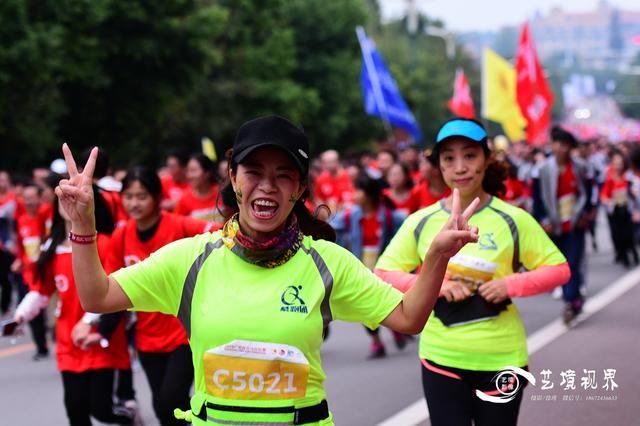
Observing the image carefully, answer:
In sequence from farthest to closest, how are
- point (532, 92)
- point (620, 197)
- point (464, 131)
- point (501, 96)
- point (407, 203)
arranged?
point (501, 96) → point (532, 92) → point (620, 197) → point (407, 203) → point (464, 131)

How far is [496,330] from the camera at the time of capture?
5.13m

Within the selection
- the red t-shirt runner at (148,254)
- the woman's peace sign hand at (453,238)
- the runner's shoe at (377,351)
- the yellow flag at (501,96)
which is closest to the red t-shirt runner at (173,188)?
the runner's shoe at (377,351)

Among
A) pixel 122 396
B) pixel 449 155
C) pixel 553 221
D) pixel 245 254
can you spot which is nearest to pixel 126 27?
pixel 553 221

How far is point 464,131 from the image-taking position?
5227 mm

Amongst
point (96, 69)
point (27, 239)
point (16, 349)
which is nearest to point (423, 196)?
point (27, 239)

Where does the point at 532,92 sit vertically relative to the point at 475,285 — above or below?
above

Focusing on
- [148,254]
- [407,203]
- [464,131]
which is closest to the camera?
[464,131]

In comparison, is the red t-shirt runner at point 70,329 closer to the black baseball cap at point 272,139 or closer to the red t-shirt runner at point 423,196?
the black baseball cap at point 272,139

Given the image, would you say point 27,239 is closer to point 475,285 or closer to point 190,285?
point 475,285

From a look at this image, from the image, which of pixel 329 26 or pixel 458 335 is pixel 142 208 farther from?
pixel 329 26

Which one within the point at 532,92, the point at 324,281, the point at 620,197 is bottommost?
the point at 620,197

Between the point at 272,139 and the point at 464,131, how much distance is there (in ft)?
6.67

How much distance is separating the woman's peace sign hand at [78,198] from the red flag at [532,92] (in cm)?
1816

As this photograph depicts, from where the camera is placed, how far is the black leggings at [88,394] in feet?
20.2
